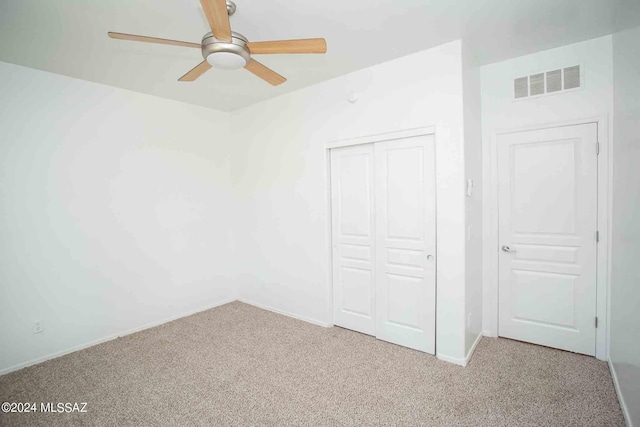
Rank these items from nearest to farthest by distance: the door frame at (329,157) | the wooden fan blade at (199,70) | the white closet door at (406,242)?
the wooden fan blade at (199,70), the white closet door at (406,242), the door frame at (329,157)

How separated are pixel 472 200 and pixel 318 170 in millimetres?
1656

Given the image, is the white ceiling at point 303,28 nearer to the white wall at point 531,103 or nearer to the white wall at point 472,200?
the white wall at point 531,103

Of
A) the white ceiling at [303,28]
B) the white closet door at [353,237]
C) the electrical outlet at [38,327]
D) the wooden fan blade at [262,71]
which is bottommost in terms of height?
the electrical outlet at [38,327]

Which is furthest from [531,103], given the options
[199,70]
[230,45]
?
[199,70]

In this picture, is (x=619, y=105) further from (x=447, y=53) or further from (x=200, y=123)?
A: (x=200, y=123)

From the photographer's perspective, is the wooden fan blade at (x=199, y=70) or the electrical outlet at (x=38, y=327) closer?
the wooden fan blade at (x=199, y=70)

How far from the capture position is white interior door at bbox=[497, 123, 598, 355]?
265 cm

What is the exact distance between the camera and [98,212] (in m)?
3.23

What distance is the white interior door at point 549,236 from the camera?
265 centimetres

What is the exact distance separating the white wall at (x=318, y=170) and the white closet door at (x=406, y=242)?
0.12 meters

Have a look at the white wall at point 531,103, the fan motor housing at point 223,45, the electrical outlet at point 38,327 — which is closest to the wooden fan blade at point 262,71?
A: the fan motor housing at point 223,45

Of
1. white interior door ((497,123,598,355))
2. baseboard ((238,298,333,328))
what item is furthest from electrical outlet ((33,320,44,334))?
white interior door ((497,123,598,355))

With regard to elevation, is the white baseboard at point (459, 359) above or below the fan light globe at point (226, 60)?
below

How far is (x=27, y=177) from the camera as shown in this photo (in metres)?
2.80
